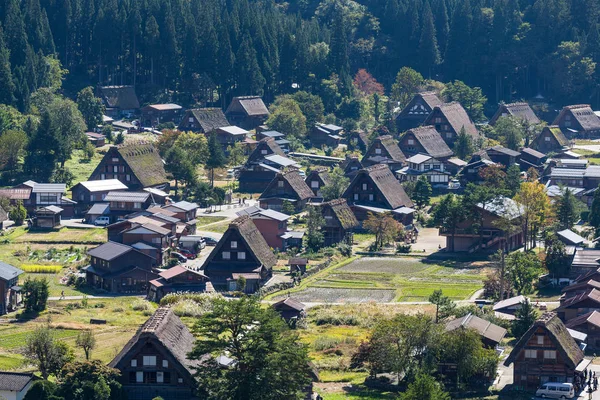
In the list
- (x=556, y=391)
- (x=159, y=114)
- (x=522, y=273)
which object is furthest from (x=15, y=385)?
(x=159, y=114)

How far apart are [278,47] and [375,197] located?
42.1 meters

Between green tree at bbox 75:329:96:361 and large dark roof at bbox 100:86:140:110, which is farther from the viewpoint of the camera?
large dark roof at bbox 100:86:140:110

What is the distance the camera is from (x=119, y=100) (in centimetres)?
12294

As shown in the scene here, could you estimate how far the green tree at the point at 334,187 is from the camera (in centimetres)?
9556

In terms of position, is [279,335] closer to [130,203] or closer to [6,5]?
[130,203]

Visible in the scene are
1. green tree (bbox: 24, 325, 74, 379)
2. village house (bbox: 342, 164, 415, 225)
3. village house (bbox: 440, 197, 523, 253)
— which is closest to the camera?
green tree (bbox: 24, 325, 74, 379)

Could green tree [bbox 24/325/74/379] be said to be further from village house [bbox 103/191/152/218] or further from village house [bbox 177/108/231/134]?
village house [bbox 177/108/231/134]

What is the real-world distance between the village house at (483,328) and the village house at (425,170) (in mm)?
44537

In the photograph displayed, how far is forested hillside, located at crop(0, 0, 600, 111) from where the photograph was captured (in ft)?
413

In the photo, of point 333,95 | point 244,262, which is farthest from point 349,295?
point 333,95

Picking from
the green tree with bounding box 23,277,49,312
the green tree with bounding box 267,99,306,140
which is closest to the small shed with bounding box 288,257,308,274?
the green tree with bounding box 23,277,49,312

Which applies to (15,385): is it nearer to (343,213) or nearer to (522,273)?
(522,273)

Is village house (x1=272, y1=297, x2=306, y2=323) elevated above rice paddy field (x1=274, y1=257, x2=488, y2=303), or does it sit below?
above

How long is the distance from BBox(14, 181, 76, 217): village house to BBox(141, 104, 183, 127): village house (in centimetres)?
2932
